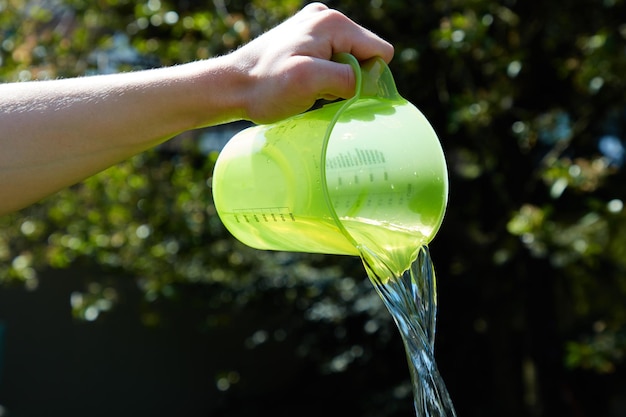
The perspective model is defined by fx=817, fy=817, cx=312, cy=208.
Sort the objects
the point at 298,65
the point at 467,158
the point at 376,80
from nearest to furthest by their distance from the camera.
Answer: the point at 298,65 → the point at 376,80 → the point at 467,158

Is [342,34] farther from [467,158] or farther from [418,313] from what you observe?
[467,158]

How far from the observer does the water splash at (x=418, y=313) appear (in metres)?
1.43

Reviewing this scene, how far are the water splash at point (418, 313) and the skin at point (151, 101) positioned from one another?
0.32 meters

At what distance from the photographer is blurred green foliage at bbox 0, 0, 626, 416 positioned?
3.53 metres

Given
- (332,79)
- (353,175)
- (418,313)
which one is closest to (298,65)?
(332,79)

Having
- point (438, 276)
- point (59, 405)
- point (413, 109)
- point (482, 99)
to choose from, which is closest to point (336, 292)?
point (438, 276)

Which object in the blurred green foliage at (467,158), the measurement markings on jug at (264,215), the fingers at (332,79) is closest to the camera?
the fingers at (332,79)

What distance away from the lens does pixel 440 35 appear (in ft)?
11.0

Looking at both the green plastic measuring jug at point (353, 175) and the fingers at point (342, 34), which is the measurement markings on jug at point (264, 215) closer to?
the green plastic measuring jug at point (353, 175)

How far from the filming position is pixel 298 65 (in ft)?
4.11

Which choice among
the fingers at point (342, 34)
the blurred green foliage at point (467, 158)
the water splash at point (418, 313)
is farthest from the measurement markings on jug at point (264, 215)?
the blurred green foliage at point (467, 158)

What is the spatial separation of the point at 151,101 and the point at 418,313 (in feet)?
2.00

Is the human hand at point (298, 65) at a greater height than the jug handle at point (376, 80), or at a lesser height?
greater

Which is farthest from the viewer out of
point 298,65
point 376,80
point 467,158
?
point 467,158
